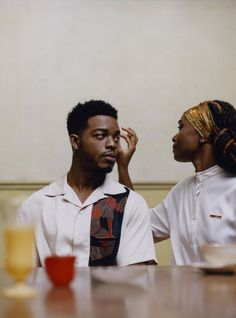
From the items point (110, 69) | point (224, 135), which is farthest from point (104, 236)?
point (110, 69)

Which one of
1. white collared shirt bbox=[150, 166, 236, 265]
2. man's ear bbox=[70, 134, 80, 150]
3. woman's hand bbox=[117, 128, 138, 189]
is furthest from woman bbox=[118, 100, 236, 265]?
man's ear bbox=[70, 134, 80, 150]

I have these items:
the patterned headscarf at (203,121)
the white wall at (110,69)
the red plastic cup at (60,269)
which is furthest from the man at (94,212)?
the white wall at (110,69)

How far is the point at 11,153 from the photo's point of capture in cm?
348

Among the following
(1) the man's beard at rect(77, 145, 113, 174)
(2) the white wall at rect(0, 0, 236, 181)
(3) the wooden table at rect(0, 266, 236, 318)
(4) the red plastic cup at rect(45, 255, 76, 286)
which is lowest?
(3) the wooden table at rect(0, 266, 236, 318)

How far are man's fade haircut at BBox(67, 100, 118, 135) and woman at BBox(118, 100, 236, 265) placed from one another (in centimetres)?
36

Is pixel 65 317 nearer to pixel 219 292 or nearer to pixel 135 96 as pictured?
pixel 219 292

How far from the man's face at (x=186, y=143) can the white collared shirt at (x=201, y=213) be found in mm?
103

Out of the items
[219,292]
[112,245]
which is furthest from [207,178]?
[219,292]

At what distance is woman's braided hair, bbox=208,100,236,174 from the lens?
7.85 ft

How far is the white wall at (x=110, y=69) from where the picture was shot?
11.5ft

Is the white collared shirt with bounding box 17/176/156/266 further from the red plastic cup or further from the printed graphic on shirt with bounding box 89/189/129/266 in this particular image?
the red plastic cup

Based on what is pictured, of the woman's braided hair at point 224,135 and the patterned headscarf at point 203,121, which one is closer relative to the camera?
the woman's braided hair at point 224,135

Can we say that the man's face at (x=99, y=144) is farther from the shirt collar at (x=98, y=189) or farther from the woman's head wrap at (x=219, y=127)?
the woman's head wrap at (x=219, y=127)

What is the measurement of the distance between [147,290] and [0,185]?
2191mm
